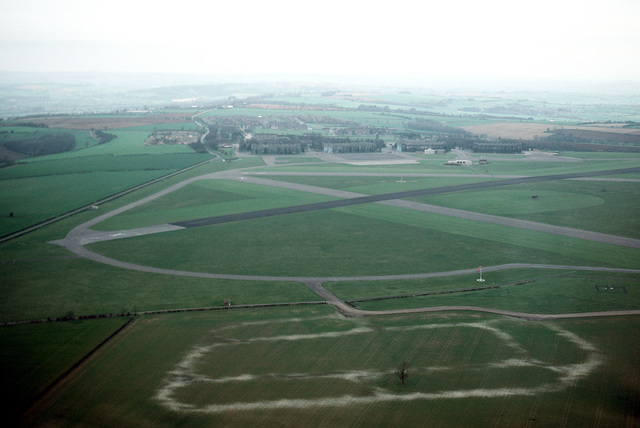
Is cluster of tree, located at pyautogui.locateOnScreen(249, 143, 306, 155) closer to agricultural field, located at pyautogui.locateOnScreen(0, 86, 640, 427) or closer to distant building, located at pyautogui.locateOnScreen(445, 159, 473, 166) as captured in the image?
distant building, located at pyautogui.locateOnScreen(445, 159, 473, 166)

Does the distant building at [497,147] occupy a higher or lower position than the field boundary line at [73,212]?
higher

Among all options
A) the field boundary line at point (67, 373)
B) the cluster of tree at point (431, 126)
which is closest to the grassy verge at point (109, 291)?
the field boundary line at point (67, 373)

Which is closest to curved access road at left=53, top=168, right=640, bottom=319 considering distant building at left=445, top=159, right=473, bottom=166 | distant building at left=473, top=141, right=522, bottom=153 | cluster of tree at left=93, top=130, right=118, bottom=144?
distant building at left=445, top=159, right=473, bottom=166

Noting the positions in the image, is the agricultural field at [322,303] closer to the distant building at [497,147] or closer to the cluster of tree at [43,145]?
the cluster of tree at [43,145]

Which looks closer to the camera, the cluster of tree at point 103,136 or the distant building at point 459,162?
the distant building at point 459,162

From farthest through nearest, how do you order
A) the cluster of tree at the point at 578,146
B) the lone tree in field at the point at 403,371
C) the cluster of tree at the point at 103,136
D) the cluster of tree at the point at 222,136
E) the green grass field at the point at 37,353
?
the cluster of tree at the point at 103,136
the cluster of tree at the point at 222,136
the cluster of tree at the point at 578,146
the lone tree in field at the point at 403,371
the green grass field at the point at 37,353

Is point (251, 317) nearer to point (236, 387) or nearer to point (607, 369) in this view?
point (236, 387)

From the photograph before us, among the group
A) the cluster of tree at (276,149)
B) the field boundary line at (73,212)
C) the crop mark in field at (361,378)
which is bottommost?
the crop mark in field at (361,378)

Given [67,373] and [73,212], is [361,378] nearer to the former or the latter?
[67,373]
